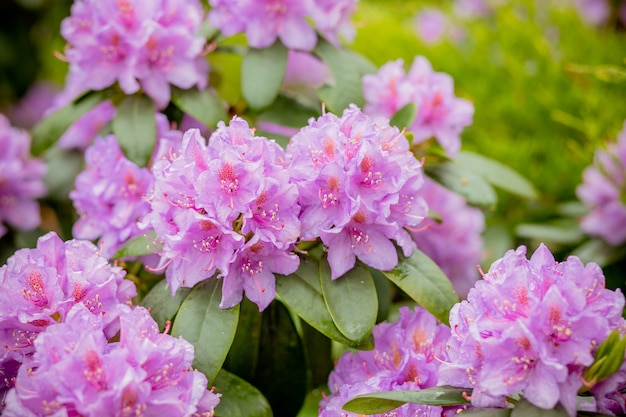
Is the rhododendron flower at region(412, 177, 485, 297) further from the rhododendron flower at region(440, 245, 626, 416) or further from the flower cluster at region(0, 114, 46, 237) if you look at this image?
the flower cluster at region(0, 114, 46, 237)

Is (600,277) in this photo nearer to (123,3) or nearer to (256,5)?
(256,5)

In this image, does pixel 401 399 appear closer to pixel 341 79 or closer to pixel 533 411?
pixel 533 411

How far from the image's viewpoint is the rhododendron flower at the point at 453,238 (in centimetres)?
168

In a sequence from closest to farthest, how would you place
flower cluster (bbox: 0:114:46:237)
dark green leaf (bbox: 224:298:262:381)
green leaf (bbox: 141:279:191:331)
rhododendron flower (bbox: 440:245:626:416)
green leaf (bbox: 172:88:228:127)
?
rhododendron flower (bbox: 440:245:626:416) → green leaf (bbox: 141:279:191:331) → dark green leaf (bbox: 224:298:262:381) → green leaf (bbox: 172:88:228:127) → flower cluster (bbox: 0:114:46:237)

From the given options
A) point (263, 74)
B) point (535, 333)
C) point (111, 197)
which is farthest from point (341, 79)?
point (535, 333)

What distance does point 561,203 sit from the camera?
211 centimetres

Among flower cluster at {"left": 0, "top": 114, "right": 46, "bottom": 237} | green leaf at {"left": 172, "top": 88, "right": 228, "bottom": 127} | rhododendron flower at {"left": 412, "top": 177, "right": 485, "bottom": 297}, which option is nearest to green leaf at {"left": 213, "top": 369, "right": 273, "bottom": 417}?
green leaf at {"left": 172, "top": 88, "right": 228, "bottom": 127}

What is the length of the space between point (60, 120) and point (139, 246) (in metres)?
0.47

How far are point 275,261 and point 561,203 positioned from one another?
1253mm

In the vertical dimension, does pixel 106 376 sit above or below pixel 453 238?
above

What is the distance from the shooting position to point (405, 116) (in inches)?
52.8

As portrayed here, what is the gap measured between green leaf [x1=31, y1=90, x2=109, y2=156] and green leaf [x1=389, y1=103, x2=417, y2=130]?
61cm

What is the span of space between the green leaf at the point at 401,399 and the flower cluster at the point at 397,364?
0.04 metres

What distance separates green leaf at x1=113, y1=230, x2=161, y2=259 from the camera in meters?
1.20
